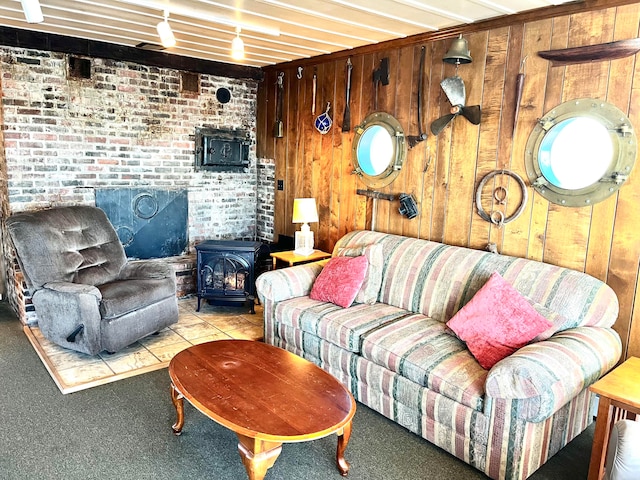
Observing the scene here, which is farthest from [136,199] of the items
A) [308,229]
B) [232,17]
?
[232,17]

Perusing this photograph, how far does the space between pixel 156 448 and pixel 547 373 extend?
1836 millimetres

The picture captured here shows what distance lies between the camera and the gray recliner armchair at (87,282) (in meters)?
3.19

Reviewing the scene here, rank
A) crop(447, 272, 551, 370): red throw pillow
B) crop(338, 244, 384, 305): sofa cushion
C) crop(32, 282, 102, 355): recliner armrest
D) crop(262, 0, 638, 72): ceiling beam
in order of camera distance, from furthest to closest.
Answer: crop(338, 244, 384, 305): sofa cushion → crop(32, 282, 102, 355): recliner armrest → crop(262, 0, 638, 72): ceiling beam → crop(447, 272, 551, 370): red throw pillow

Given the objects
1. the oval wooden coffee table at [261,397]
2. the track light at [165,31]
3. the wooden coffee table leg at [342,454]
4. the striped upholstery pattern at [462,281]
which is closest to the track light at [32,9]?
the track light at [165,31]

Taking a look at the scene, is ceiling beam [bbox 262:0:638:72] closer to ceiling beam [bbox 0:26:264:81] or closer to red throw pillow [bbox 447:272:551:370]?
ceiling beam [bbox 0:26:264:81]

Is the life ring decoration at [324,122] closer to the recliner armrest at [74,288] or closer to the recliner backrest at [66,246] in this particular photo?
the recliner backrest at [66,246]

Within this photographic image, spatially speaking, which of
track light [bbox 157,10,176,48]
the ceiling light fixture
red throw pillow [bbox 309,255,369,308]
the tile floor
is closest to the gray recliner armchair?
the tile floor

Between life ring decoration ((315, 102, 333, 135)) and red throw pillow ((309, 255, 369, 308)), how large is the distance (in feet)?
4.63

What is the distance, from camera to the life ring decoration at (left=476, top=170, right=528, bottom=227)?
299 cm

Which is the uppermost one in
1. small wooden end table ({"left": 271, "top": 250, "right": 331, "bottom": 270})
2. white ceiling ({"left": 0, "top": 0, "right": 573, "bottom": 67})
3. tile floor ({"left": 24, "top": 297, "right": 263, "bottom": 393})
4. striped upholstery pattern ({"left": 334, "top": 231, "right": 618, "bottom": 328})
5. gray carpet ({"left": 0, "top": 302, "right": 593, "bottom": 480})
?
white ceiling ({"left": 0, "top": 0, "right": 573, "bottom": 67})

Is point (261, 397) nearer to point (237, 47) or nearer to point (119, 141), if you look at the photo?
point (237, 47)

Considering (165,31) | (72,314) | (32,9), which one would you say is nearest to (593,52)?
(165,31)

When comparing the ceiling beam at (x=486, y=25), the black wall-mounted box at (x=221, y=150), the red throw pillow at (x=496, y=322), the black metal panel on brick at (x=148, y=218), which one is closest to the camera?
the red throw pillow at (x=496, y=322)

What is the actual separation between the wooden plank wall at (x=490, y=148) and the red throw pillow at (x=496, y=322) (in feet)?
1.83
